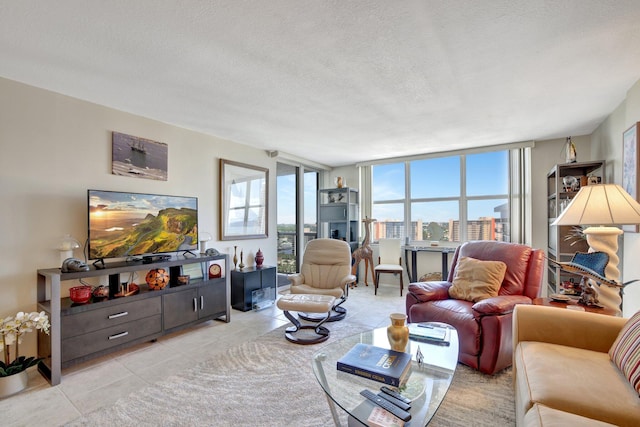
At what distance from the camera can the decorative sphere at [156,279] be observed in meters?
2.83

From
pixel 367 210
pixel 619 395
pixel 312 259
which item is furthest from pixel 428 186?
pixel 619 395

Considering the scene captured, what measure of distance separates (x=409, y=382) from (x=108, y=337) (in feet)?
8.05

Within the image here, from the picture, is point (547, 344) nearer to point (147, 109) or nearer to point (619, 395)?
point (619, 395)

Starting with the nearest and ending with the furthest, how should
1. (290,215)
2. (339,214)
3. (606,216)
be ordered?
(606,216) → (290,215) → (339,214)

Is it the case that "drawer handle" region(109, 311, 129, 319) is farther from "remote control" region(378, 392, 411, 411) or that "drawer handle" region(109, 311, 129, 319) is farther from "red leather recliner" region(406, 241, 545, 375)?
"red leather recliner" region(406, 241, 545, 375)

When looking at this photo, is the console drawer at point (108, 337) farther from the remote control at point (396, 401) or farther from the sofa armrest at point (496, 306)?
the sofa armrest at point (496, 306)

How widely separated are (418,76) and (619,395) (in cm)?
221

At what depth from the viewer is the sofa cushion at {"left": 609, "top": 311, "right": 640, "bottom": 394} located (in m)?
1.28

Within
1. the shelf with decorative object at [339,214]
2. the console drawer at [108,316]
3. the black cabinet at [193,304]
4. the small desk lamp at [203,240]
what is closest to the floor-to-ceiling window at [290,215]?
the shelf with decorative object at [339,214]

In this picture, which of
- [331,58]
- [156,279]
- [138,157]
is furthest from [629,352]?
[138,157]

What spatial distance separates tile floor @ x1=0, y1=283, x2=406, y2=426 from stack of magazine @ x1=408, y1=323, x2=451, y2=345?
1206mm

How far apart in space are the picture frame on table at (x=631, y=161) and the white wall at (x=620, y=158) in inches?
3.0

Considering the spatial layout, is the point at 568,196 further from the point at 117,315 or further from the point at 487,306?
the point at 117,315

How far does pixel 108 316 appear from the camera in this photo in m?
2.45
